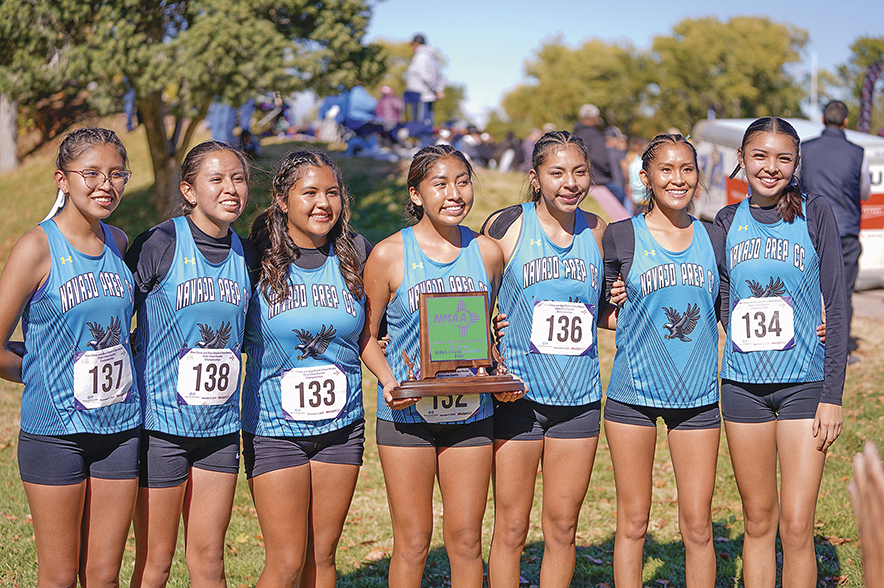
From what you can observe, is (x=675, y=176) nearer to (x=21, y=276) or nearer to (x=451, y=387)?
(x=451, y=387)

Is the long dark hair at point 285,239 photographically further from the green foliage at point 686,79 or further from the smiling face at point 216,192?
the green foliage at point 686,79

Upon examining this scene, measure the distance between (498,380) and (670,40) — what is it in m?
52.0

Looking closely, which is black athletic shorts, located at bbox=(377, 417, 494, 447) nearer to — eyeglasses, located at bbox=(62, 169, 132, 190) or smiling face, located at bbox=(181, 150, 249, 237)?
smiling face, located at bbox=(181, 150, 249, 237)

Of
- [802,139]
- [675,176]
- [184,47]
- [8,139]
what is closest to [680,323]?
[675,176]

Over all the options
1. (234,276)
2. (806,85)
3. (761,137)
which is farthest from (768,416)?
(806,85)

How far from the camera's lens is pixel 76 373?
2990mm

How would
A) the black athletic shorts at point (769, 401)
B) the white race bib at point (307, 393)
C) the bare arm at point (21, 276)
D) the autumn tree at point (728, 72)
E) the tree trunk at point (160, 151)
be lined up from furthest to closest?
the autumn tree at point (728, 72) → the tree trunk at point (160, 151) → the black athletic shorts at point (769, 401) → the white race bib at point (307, 393) → the bare arm at point (21, 276)

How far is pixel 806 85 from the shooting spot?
5272 centimetres

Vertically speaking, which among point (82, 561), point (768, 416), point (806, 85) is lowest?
point (82, 561)

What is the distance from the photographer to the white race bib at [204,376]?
10.5 ft

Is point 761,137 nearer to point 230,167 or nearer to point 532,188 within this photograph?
point 532,188

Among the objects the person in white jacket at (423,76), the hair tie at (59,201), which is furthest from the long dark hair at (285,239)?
the person in white jacket at (423,76)

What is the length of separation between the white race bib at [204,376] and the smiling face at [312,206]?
0.58 metres

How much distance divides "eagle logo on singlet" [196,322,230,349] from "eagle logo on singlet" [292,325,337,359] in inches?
10.5
